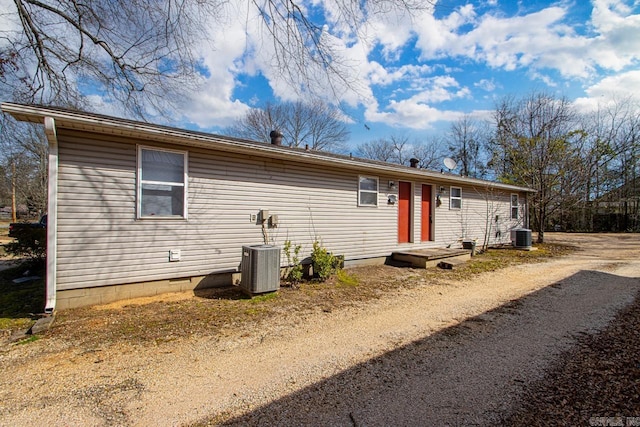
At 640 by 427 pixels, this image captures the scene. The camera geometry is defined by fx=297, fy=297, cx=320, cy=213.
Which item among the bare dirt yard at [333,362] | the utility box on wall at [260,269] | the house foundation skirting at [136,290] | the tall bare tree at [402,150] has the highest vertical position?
the tall bare tree at [402,150]

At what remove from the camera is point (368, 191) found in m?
8.30

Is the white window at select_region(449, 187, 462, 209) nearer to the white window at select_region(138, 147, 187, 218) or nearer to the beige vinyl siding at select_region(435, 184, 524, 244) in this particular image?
the beige vinyl siding at select_region(435, 184, 524, 244)

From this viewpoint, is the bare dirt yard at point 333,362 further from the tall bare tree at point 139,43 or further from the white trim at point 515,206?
the white trim at point 515,206

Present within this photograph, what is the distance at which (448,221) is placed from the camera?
34.5ft

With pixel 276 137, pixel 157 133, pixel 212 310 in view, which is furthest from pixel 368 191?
pixel 157 133

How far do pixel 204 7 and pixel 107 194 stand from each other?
3291 millimetres

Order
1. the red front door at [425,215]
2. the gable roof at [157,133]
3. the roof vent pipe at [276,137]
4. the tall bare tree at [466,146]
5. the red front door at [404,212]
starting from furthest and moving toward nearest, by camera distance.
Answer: the tall bare tree at [466,146], the red front door at [425,215], the red front door at [404,212], the roof vent pipe at [276,137], the gable roof at [157,133]

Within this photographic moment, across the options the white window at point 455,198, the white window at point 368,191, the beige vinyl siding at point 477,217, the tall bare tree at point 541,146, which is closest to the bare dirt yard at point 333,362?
the white window at point 368,191

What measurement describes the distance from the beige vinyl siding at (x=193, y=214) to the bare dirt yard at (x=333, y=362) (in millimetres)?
683

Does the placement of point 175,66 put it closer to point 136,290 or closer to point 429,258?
point 136,290

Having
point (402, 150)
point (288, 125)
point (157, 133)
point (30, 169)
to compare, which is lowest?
point (157, 133)

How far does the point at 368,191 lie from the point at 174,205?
4963mm

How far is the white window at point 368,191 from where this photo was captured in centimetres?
811

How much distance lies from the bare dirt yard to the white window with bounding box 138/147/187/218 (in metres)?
1.54
